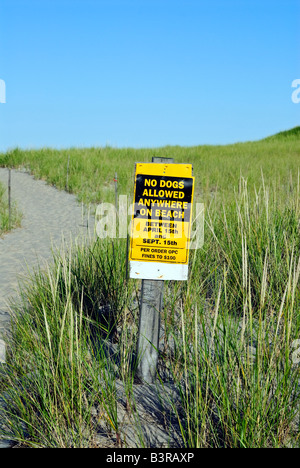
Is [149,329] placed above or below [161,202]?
below

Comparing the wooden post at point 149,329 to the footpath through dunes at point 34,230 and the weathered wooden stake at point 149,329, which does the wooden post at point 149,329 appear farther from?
the footpath through dunes at point 34,230

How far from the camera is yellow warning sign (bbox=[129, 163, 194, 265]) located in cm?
204

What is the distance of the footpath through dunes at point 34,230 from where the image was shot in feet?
15.5

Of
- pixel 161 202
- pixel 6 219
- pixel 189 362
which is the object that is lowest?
pixel 189 362

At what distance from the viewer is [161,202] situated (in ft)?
6.72

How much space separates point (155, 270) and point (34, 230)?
7578mm

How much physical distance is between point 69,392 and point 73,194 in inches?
479

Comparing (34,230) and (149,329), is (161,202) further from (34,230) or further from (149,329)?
(34,230)


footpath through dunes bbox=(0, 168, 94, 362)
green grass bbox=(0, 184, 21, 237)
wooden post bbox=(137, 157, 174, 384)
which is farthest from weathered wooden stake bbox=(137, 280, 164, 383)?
green grass bbox=(0, 184, 21, 237)

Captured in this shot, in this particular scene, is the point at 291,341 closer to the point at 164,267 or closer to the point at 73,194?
the point at 164,267

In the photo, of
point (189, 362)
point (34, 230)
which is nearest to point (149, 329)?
point (189, 362)

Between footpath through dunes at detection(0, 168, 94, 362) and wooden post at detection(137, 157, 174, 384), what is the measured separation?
2.31 feet
